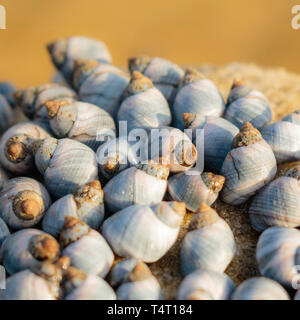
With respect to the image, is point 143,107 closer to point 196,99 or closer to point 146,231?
point 196,99

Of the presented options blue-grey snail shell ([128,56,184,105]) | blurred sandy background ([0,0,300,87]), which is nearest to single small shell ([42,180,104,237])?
blue-grey snail shell ([128,56,184,105])

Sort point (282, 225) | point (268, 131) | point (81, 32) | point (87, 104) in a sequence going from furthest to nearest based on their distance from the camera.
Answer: point (81, 32)
point (87, 104)
point (268, 131)
point (282, 225)

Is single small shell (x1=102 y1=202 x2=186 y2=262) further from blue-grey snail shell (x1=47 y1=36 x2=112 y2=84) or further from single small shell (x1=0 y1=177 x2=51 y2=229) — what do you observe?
blue-grey snail shell (x1=47 y1=36 x2=112 y2=84)

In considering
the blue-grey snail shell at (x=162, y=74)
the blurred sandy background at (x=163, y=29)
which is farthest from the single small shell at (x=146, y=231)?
the blurred sandy background at (x=163, y=29)

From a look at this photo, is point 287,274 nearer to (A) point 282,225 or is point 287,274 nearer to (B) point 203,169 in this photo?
(A) point 282,225

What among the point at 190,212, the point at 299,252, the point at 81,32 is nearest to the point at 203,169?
the point at 190,212

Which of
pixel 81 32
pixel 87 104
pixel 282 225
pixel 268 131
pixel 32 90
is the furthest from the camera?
pixel 81 32

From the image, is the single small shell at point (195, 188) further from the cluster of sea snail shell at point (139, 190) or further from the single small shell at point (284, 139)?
the single small shell at point (284, 139)
